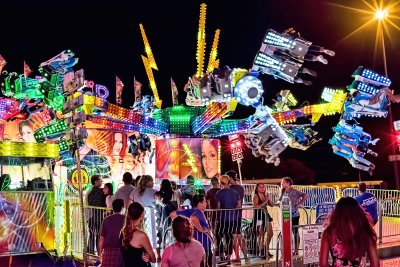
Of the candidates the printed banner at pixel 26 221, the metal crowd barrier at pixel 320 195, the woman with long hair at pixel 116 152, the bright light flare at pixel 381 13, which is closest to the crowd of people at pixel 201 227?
the printed banner at pixel 26 221

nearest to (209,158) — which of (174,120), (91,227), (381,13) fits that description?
(174,120)

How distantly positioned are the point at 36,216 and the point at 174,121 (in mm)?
13615

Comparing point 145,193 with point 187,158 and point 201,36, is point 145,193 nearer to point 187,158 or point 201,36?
point 187,158

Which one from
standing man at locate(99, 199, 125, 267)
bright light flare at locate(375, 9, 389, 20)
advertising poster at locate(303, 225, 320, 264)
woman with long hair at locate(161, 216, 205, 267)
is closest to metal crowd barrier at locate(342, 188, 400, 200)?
bright light flare at locate(375, 9, 389, 20)

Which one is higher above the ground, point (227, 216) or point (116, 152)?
point (116, 152)

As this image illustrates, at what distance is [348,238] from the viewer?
4.59 m

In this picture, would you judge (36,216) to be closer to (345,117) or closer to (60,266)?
(60,266)

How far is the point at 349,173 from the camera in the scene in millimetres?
49812

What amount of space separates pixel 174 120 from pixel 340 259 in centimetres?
2013

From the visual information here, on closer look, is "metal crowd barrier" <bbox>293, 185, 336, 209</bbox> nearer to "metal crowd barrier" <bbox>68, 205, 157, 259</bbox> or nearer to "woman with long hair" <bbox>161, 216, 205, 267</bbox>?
"metal crowd barrier" <bbox>68, 205, 157, 259</bbox>

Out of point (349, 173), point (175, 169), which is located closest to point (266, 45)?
point (175, 169)

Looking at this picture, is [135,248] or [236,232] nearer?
[135,248]

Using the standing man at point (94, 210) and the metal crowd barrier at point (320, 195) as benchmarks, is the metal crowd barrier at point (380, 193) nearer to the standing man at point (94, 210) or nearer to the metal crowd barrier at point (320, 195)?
the metal crowd barrier at point (320, 195)

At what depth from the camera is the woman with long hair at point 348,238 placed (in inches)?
180
